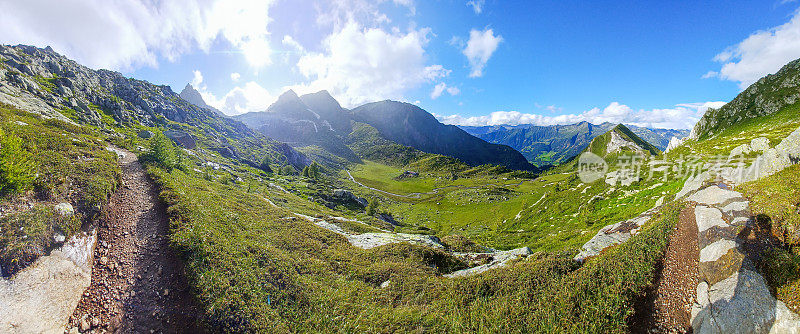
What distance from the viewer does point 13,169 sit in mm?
15102

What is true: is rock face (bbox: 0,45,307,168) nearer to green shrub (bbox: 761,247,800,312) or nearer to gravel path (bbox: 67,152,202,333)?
gravel path (bbox: 67,152,202,333)

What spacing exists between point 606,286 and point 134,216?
3168 centimetres

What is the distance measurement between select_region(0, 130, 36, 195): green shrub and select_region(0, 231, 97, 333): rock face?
5.00 m

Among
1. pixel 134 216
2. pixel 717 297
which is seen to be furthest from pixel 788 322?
pixel 134 216

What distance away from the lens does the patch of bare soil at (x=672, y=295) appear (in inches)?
399

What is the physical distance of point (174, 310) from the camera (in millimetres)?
12766

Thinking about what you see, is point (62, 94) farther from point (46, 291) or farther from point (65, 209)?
point (46, 291)

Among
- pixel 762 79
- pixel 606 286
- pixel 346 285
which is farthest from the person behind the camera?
pixel 762 79

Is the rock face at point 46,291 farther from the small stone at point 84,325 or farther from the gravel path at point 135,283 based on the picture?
the small stone at point 84,325

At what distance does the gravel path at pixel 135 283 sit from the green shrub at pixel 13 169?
416cm

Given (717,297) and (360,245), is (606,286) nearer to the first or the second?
(717,297)

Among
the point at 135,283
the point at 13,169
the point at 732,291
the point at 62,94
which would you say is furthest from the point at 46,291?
the point at 62,94

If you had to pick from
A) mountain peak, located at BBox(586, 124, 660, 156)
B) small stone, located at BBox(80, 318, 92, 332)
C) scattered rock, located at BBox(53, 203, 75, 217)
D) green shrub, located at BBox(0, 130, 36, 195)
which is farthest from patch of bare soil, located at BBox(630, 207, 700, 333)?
mountain peak, located at BBox(586, 124, 660, 156)

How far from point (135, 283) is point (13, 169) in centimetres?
1066
